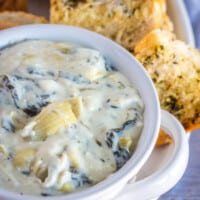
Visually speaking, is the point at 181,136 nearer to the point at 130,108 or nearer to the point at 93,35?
the point at 130,108

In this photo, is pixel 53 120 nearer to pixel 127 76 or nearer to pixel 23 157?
pixel 23 157

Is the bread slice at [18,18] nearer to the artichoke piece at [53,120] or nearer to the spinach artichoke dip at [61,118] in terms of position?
the spinach artichoke dip at [61,118]

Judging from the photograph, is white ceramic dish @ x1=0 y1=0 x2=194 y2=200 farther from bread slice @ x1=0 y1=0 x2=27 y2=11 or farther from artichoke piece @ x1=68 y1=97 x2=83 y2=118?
bread slice @ x1=0 y1=0 x2=27 y2=11

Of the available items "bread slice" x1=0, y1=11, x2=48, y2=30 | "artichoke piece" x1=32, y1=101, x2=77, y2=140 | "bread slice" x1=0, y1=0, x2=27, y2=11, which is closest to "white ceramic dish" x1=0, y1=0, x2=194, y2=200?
"artichoke piece" x1=32, y1=101, x2=77, y2=140

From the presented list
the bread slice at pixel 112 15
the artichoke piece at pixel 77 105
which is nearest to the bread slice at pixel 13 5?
the bread slice at pixel 112 15

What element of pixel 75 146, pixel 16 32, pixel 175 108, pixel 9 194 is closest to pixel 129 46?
pixel 175 108

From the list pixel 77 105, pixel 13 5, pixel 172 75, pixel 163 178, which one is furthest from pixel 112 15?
pixel 163 178
